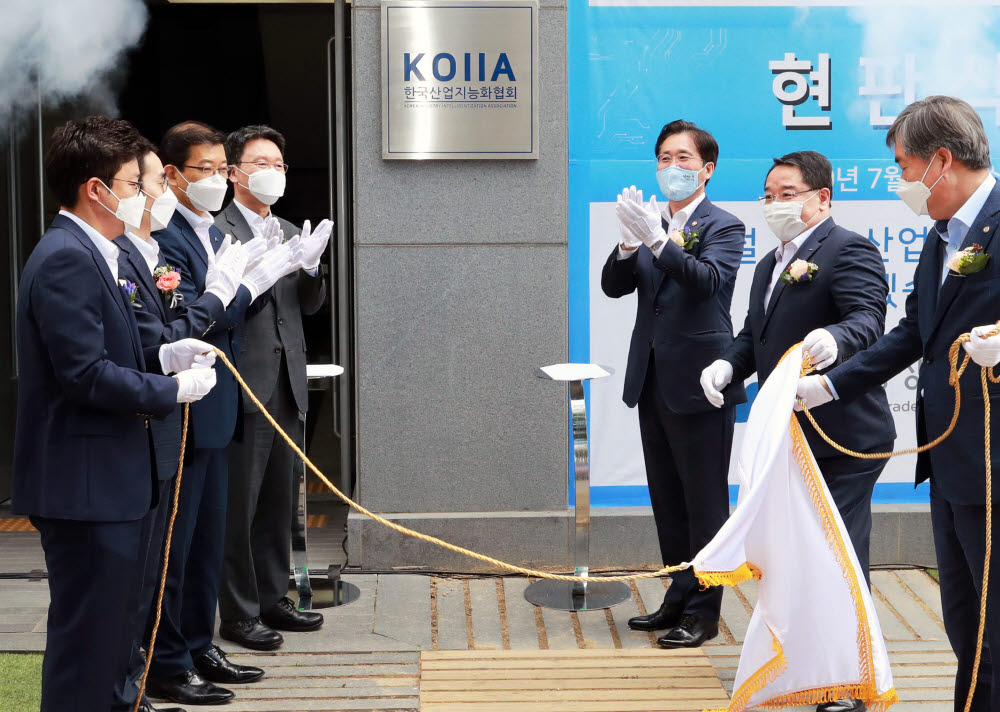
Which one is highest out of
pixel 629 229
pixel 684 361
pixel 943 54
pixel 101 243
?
pixel 943 54

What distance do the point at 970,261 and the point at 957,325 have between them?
197mm

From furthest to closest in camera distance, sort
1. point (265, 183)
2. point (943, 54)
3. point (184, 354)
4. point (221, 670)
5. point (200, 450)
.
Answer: point (943, 54), point (265, 183), point (221, 670), point (200, 450), point (184, 354)

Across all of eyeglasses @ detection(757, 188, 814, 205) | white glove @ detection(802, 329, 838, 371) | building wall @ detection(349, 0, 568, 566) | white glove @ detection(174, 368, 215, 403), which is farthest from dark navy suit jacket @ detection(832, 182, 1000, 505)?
building wall @ detection(349, 0, 568, 566)

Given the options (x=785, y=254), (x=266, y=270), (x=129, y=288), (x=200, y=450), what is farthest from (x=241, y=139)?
(x=785, y=254)

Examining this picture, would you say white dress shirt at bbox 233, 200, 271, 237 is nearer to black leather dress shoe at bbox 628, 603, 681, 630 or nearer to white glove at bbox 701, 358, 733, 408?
white glove at bbox 701, 358, 733, 408

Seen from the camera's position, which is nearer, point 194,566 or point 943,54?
point 194,566

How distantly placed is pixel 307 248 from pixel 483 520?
163 centimetres

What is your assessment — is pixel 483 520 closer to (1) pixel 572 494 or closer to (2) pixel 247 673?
(1) pixel 572 494

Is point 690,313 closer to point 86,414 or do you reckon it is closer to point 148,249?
point 148,249

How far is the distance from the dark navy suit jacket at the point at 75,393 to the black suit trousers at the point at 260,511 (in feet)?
4.04

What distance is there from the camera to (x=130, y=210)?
292cm

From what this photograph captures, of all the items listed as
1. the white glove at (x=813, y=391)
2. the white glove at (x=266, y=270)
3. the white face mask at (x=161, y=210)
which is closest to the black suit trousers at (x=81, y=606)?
the white face mask at (x=161, y=210)

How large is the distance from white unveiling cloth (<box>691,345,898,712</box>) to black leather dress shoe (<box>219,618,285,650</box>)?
1.72 m

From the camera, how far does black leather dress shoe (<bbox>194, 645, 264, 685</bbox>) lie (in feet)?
12.5
